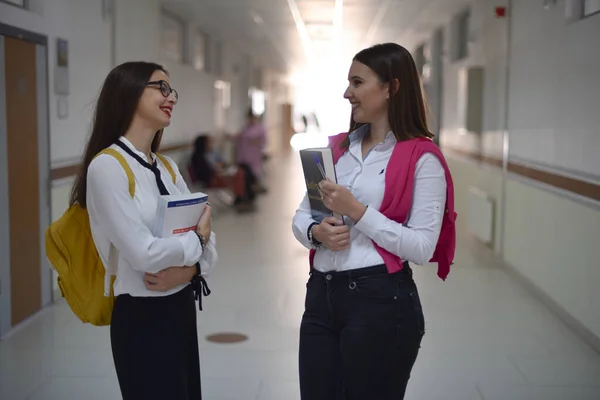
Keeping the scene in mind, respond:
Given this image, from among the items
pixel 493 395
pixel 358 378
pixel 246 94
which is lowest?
pixel 493 395

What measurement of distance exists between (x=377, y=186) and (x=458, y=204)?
25.7 ft

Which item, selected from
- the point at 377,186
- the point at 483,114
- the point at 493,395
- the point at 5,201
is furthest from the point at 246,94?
the point at 377,186

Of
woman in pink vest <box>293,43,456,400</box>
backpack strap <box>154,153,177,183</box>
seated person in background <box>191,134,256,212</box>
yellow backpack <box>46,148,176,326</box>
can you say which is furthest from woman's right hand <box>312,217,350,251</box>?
seated person in background <box>191,134,256,212</box>

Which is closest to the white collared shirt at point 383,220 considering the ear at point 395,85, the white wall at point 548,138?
the ear at point 395,85

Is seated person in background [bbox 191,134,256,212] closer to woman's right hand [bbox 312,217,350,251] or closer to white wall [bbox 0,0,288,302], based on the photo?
white wall [bbox 0,0,288,302]

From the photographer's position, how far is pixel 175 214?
200 cm

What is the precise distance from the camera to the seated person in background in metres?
9.94

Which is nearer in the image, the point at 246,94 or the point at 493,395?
the point at 493,395

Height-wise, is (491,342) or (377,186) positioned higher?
(377,186)

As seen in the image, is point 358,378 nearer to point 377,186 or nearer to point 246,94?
point 377,186

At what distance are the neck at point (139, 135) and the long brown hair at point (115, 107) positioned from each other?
0.02m

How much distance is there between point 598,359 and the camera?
417 cm

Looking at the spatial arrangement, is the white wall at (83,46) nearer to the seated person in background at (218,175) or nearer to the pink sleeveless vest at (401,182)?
the seated person in background at (218,175)

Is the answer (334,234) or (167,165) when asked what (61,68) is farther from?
(334,234)
